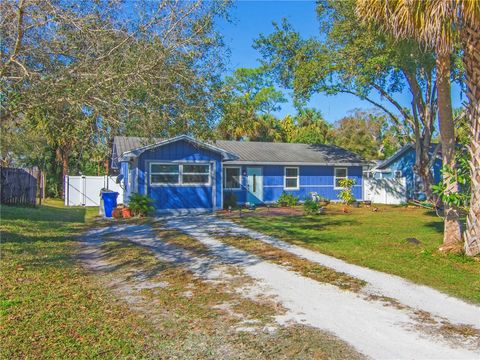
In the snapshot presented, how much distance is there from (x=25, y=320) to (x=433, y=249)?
8324mm

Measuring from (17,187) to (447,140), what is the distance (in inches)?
669

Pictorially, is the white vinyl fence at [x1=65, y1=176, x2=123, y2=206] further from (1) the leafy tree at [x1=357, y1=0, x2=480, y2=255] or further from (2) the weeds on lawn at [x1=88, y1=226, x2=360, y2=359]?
(1) the leafy tree at [x1=357, y1=0, x2=480, y2=255]

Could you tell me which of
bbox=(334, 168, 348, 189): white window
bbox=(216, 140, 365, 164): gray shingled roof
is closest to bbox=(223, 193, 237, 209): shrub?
bbox=(216, 140, 365, 164): gray shingled roof

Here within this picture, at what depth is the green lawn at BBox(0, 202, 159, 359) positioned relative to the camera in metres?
4.32

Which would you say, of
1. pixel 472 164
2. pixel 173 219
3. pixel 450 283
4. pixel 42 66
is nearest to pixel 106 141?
pixel 42 66

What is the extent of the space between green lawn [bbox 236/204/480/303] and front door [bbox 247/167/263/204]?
21.0ft

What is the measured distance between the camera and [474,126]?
Answer: 9.00 metres

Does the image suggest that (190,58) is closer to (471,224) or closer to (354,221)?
(471,224)

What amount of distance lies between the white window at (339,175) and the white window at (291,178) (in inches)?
109

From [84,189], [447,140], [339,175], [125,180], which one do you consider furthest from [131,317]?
[84,189]

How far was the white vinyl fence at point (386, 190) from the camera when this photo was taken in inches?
1069

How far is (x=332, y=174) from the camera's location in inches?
1037

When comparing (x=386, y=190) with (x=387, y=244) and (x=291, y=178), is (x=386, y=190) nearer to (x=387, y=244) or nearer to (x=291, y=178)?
(x=291, y=178)

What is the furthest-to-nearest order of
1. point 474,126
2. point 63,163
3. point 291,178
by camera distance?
point 63,163 < point 291,178 < point 474,126
